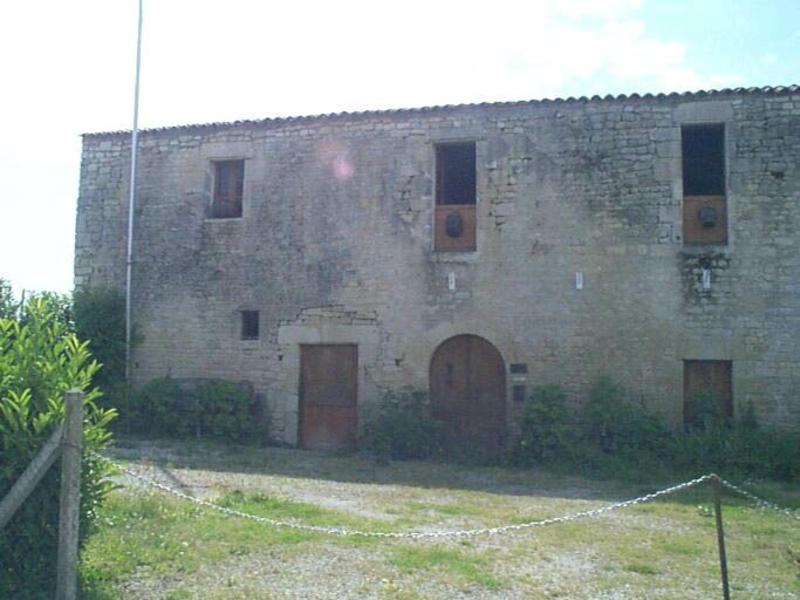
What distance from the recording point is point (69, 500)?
4.58 m

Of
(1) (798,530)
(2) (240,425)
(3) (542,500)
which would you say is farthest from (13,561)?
(2) (240,425)

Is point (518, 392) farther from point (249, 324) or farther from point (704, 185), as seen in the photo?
point (249, 324)

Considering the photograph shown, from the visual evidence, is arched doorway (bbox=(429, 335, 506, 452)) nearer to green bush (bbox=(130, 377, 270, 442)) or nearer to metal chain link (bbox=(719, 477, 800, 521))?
green bush (bbox=(130, 377, 270, 442))

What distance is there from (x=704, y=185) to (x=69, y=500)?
10945 mm

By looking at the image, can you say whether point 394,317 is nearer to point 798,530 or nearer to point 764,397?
point 764,397

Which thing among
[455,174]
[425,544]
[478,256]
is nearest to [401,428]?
[478,256]

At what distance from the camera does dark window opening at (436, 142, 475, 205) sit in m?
13.0

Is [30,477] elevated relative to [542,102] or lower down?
lower down

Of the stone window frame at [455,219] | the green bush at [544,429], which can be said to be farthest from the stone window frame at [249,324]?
the green bush at [544,429]

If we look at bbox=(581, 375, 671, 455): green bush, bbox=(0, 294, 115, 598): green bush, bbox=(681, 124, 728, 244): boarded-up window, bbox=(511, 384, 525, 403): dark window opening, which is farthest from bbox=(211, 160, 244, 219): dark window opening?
bbox=(0, 294, 115, 598): green bush

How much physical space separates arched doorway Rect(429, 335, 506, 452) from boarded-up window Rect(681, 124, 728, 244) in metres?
3.79

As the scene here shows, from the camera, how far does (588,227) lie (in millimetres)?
12062

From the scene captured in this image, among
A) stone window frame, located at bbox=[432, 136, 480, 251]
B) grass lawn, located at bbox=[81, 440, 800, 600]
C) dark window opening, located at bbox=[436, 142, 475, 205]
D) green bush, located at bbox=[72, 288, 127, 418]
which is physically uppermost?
dark window opening, located at bbox=[436, 142, 475, 205]

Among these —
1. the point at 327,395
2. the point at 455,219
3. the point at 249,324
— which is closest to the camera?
the point at 455,219
